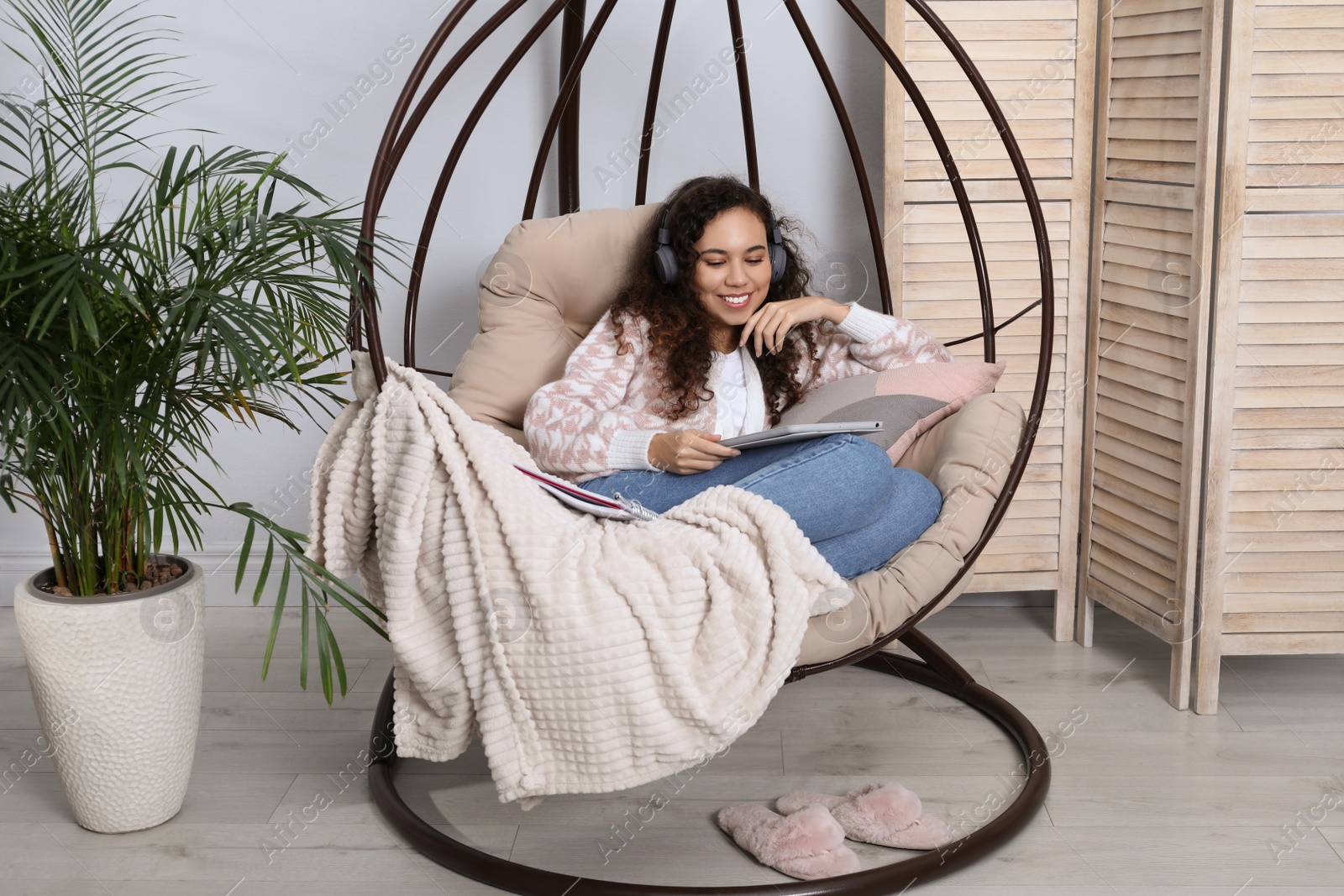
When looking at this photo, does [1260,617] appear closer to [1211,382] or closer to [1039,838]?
[1211,382]

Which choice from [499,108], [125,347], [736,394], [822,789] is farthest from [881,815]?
[499,108]

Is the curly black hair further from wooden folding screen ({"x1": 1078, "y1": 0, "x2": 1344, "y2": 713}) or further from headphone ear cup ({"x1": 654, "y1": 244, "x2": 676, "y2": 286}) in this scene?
wooden folding screen ({"x1": 1078, "y1": 0, "x2": 1344, "y2": 713})

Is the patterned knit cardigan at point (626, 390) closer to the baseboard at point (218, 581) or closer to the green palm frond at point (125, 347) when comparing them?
the green palm frond at point (125, 347)

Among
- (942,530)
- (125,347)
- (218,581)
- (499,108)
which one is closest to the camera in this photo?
(125,347)

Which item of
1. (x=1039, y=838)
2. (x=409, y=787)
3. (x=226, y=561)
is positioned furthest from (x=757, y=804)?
(x=226, y=561)

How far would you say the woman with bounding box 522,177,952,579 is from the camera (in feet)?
5.89

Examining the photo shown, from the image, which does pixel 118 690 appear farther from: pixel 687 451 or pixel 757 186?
pixel 757 186

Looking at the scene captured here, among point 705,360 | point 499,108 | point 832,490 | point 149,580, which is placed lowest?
point 149,580

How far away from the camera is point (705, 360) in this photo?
197cm

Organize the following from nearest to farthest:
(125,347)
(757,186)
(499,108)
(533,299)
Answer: (125,347), (533,299), (757,186), (499,108)

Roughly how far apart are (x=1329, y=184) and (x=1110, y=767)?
99 cm

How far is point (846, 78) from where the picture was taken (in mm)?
2480

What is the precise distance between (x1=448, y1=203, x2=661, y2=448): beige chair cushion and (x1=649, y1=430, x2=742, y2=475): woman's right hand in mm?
279

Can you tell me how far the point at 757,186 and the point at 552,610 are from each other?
1070mm
